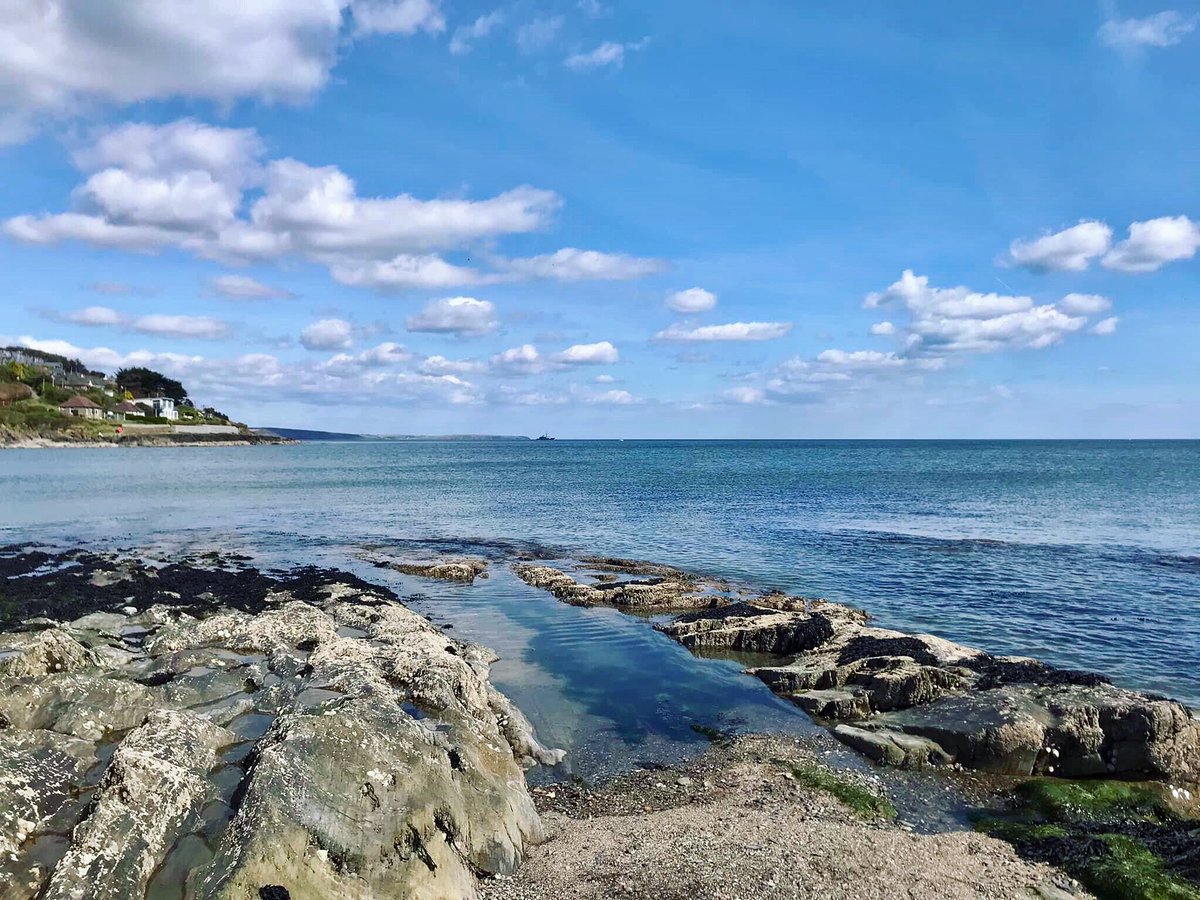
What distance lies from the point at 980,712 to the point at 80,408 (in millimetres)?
199095

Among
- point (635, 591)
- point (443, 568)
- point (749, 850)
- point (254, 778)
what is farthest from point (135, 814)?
point (443, 568)

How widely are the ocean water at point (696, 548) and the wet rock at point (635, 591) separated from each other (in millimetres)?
1068

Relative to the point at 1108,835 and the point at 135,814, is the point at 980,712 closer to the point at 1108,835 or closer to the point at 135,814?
the point at 1108,835

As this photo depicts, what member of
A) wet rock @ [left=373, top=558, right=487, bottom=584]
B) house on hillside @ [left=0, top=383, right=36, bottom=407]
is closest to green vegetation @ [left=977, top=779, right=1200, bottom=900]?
wet rock @ [left=373, top=558, right=487, bottom=584]

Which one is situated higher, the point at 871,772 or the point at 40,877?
the point at 40,877

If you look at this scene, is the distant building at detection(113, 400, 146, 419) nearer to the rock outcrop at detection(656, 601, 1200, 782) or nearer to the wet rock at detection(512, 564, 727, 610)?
the wet rock at detection(512, 564, 727, 610)

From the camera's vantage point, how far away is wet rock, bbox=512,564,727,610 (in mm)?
27891

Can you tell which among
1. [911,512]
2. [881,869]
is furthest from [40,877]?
[911,512]

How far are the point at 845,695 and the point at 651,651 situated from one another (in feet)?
20.2

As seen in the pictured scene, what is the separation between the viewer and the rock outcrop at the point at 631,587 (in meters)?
28.0

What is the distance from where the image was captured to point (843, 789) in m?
13.7

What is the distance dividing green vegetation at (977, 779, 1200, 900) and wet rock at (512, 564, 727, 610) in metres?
14.5

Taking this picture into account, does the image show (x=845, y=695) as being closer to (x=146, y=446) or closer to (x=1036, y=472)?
(x=1036, y=472)

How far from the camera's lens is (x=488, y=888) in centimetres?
1004
